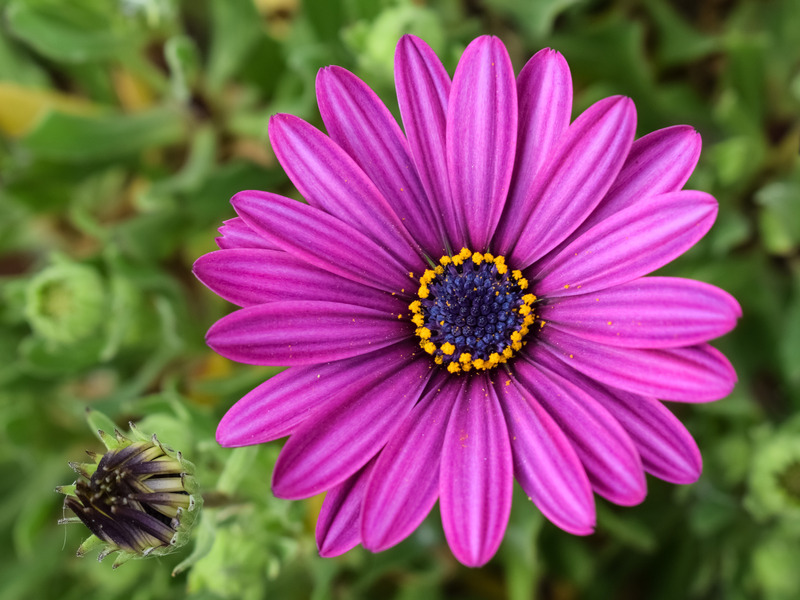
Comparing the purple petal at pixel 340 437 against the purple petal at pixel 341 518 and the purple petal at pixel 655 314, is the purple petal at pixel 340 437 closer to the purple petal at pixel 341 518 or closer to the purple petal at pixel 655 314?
the purple petal at pixel 341 518

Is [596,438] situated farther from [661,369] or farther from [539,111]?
[539,111]

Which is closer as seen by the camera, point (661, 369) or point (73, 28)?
point (661, 369)

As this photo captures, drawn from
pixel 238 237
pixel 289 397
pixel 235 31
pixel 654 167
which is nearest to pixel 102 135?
pixel 235 31

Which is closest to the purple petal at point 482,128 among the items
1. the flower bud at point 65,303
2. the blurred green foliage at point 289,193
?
the blurred green foliage at point 289,193

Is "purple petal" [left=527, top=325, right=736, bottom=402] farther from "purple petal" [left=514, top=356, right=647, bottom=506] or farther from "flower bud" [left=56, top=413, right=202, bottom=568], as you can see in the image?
"flower bud" [left=56, top=413, right=202, bottom=568]

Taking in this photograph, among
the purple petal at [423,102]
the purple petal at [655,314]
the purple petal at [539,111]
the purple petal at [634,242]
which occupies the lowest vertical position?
the purple petal at [655,314]
